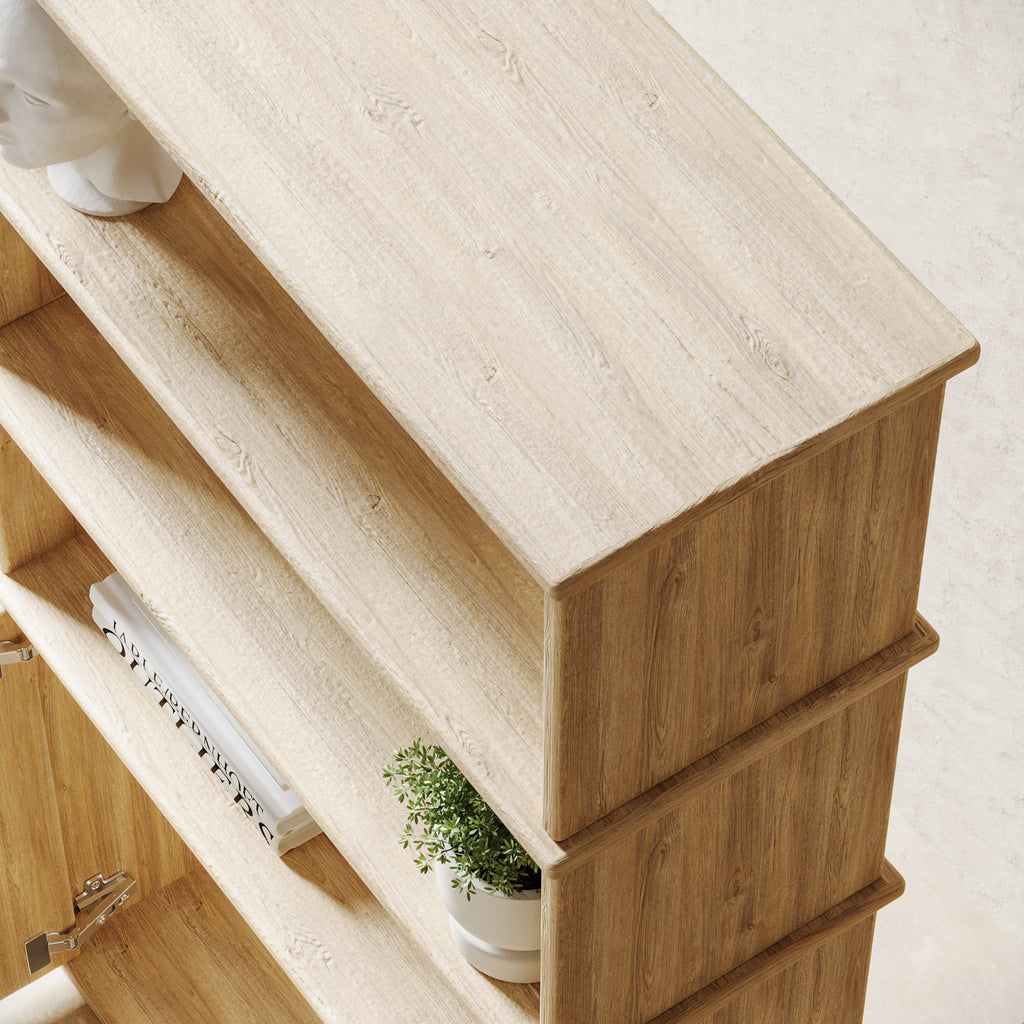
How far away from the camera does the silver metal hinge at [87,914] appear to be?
8.43 feet

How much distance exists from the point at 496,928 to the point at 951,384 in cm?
214

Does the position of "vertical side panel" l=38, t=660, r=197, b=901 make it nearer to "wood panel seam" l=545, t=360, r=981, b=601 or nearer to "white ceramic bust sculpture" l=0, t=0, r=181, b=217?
"white ceramic bust sculpture" l=0, t=0, r=181, b=217

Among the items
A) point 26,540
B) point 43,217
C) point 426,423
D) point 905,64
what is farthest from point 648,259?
point 905,64

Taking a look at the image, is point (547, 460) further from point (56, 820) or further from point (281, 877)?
point (56, 820)

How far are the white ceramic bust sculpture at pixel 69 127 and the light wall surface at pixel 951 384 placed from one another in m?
1.75

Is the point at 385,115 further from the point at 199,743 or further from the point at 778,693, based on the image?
the point at 199,743

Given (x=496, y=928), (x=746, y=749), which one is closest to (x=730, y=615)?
(x=746, y=749)

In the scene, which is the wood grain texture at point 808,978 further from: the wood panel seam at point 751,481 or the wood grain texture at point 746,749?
the wood panel seam at point 751,481

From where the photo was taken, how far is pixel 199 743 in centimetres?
196

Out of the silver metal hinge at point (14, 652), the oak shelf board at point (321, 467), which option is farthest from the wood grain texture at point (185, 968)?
the oak shelf board at point (321, 467)

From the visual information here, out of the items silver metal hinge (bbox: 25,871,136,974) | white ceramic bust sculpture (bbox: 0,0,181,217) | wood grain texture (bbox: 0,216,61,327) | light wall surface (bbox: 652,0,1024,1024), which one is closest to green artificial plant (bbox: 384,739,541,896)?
white ceramic bust sculpture (bbox: 0,0,181,217)

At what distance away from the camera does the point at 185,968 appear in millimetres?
2562

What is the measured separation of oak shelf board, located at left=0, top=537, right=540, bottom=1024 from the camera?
5.08 feet

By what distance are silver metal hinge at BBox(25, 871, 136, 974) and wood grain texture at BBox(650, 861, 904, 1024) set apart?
4.34ft
